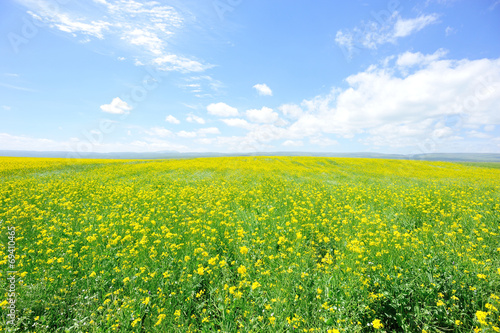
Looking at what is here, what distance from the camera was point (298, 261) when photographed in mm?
3982

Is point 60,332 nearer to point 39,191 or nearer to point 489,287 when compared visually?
point 489,287

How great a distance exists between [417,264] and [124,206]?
9339 mm

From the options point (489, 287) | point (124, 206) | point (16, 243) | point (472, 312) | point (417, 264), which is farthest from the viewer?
point (124, 206)

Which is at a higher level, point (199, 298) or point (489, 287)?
point (489, 287)

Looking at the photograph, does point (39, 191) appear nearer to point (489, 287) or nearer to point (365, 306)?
point (365, 306)

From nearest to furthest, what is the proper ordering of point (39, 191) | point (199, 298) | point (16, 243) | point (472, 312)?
point (472, 312), point (199, 298), point (16, 243), point (39, 191)

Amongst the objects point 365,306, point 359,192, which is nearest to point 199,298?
point 365,306

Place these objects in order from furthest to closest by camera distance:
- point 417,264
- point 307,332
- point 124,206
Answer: point 124,206 → point 417,264 → point 307,332

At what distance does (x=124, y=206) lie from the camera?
7.90 metres

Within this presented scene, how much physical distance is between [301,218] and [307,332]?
154 inches

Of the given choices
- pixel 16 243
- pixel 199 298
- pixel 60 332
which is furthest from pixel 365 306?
pixel 16 243

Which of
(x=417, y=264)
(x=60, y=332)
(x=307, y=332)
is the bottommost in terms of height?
(x=60, y=332)

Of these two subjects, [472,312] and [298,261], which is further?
[298,261]

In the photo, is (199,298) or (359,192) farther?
(359,192)
